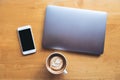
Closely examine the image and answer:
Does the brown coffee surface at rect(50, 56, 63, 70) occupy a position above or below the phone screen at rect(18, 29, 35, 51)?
below

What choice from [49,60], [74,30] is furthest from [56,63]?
[74,30]

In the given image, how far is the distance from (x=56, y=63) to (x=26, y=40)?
14cm

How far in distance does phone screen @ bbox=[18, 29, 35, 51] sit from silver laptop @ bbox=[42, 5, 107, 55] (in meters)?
0.05

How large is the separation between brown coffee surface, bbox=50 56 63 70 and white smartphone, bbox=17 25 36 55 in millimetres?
86

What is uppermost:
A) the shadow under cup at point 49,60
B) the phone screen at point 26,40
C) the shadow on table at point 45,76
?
the phone screen at point 26,40

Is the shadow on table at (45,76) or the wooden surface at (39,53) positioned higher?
the wooden surface at (39,53)

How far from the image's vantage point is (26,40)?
83 centimetres

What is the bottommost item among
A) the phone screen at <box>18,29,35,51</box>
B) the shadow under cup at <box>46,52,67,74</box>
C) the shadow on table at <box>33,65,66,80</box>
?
the shadow on table at <box>33,65,66,80</box>

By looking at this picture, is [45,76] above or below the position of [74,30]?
below

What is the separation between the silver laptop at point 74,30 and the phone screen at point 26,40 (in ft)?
0.16

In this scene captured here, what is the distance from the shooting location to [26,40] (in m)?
0.83

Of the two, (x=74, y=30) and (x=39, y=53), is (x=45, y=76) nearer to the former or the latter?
(x=39, y=53)

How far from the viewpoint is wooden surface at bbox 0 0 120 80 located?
0.82 meters

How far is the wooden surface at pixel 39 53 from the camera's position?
0.82 metres
